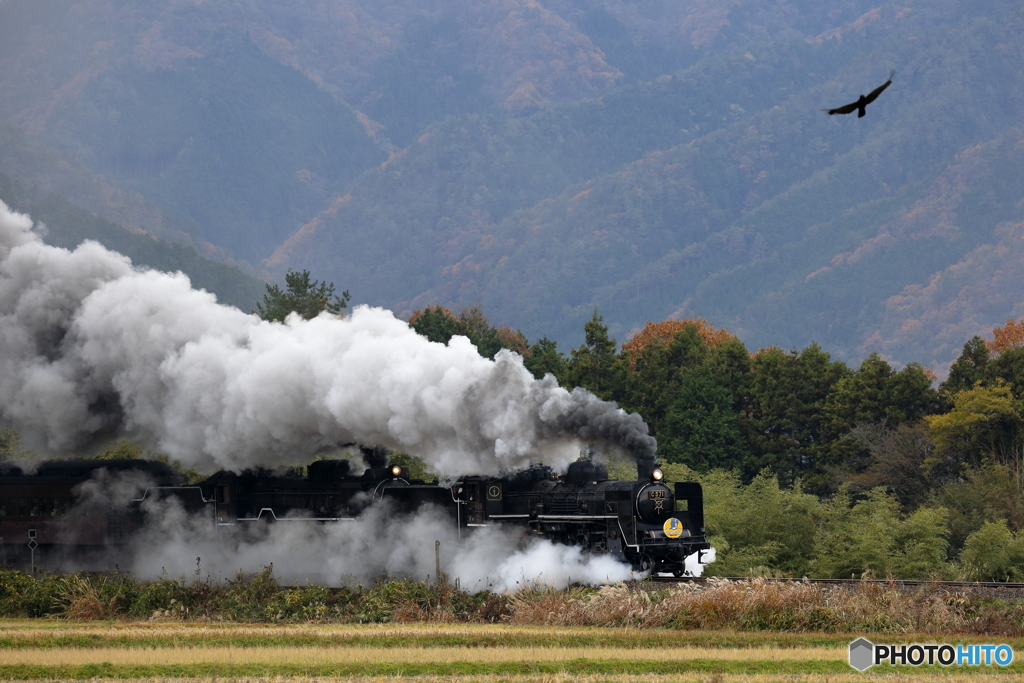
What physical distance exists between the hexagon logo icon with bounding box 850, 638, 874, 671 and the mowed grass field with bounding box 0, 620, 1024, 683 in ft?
1.00

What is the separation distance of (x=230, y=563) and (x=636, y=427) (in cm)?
1640

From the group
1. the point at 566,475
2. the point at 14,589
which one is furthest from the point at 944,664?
the point at 14,589

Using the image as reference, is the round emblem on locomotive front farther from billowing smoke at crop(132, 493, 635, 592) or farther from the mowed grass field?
the mowed grass field

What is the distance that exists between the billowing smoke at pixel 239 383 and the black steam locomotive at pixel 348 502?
39.0 inches

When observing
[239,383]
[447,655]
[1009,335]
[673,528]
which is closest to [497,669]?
[447,655]

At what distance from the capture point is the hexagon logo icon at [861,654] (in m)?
23.6

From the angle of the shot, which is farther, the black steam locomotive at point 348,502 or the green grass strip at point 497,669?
the black steam locomotive at point 348,502

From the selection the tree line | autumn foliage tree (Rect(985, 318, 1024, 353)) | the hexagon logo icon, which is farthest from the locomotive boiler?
autumn foliage tree (Rect(985, 318, 1024, 353))

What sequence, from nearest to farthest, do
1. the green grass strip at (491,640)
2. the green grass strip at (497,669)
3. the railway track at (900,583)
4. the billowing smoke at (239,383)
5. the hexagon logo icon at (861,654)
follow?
the green grass strip at (497,669), the hexagon logo icon at (861,654), the green grass strip at (491,640), the railway track at (900,583), the billowing smoke at (239,383)

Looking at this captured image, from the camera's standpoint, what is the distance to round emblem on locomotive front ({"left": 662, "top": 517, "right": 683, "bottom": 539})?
1388 inches

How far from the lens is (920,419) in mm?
71500

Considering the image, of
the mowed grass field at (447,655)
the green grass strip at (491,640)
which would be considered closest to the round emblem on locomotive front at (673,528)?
the mowed grass field at (447,655)

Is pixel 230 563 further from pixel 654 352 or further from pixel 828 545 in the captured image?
pixel 654 352

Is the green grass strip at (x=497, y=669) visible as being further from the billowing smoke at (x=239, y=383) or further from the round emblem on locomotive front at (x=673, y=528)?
the billowing smoke at (x=239, y=383)
